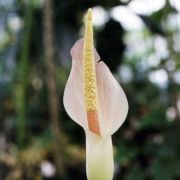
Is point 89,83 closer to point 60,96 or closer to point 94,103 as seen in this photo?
point 94,103

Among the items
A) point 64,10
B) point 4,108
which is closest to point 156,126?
point 64,10

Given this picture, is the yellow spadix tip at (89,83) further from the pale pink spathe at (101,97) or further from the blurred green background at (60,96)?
the blurred green background at (60,96)

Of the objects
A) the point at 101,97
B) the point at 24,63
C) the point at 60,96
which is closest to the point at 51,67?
the point at 24,63

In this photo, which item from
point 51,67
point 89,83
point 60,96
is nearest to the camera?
point 89,83

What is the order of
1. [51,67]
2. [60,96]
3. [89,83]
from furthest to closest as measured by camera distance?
1. [60,96]
2. [51,67]
3. [89,83]

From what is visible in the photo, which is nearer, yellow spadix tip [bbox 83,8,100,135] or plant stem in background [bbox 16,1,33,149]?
yellow spadix tip [bbox 83,8,100,135]

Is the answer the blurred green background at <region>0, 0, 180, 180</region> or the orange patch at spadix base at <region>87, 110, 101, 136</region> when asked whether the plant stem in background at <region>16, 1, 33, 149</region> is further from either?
the orange patch at spadix base at <region>87, 110, 101, 136</region>

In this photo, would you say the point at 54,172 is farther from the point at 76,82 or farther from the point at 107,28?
the point at 76,82

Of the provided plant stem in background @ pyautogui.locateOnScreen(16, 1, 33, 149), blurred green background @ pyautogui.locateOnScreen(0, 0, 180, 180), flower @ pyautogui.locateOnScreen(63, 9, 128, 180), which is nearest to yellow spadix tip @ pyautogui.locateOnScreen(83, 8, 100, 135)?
flower @ pyautogui.locateOnScreen(63, 9, 128, 180)
